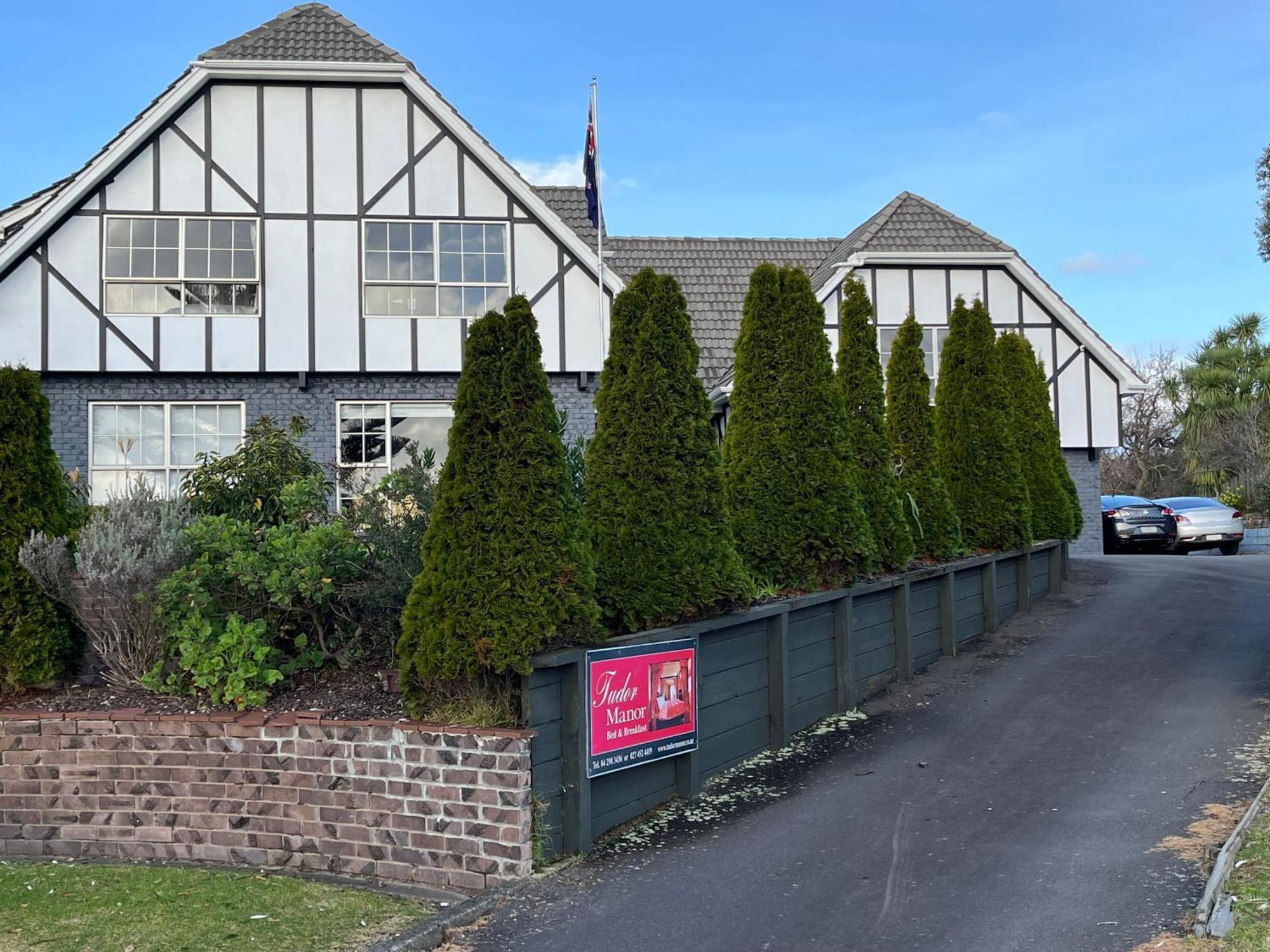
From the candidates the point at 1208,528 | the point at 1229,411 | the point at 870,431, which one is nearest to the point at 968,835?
the point at 870,431

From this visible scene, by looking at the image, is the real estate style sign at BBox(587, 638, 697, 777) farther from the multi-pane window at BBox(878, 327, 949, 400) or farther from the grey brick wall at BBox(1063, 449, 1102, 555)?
the grey brick wall at BBox(1063, 449, 1102, 555)

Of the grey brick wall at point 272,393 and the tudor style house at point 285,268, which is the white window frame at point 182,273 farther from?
the grey brick wall at point 272,393

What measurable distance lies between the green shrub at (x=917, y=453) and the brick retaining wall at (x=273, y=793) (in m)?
7.61

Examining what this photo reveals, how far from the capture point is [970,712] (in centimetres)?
1017

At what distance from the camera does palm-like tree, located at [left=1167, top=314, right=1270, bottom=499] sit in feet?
118

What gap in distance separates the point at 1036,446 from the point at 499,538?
13.1m

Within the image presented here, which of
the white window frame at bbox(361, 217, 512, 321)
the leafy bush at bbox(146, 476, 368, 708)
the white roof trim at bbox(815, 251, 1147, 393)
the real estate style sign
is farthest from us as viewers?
the white roof trim at bbox(815, 251, 1147, 393)

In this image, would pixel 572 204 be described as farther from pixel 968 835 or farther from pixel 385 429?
pixel 968 835

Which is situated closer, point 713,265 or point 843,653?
point 843,653

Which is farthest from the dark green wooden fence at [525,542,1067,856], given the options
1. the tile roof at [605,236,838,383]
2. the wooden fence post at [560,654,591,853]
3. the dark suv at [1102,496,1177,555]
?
the dark suv at [1102,496,1177,555]

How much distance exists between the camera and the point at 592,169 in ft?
48.3

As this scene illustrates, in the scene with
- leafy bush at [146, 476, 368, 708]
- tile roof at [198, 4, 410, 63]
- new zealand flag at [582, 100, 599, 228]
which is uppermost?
tile roof at [198, 4, 410, 63]

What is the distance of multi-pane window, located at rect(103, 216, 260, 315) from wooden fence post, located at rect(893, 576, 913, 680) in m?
10.7

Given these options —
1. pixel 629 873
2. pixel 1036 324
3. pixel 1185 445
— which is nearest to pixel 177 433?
pixel 629 873
